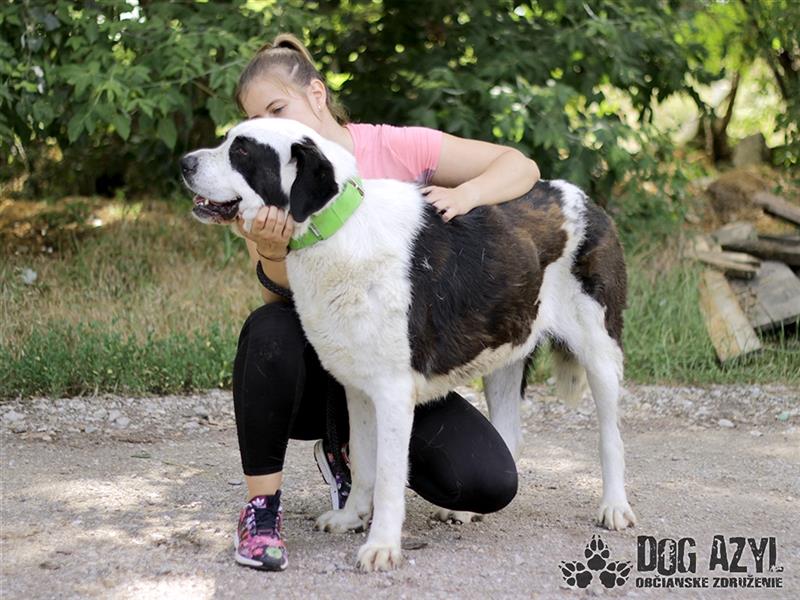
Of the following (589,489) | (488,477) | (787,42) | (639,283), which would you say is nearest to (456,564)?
(488,477)

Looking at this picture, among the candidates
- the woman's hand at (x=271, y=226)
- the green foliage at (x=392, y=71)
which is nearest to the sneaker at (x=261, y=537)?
the woman's hand at (x=271, y=226)

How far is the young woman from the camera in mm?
3242

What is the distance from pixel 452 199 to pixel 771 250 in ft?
13.5

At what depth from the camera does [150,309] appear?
5.97 meters

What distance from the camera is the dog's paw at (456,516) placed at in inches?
146

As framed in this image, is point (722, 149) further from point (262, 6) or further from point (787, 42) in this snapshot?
point (262, 6)

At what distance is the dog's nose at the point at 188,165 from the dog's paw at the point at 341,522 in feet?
4.23

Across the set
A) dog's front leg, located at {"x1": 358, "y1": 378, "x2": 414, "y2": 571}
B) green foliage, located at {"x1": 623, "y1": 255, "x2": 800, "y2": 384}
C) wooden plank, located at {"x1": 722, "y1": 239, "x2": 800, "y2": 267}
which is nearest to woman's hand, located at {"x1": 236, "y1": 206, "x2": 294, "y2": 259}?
dog's front leg, located at {"x1": 358, "y1": 378, "x2": 414, "y2": 571}

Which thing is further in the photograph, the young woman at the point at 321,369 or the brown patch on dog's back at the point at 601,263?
the brown patch on dog's back at the point at 601,263

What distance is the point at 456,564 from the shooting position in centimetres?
324

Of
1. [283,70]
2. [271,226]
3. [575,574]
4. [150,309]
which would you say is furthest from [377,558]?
[150,309]

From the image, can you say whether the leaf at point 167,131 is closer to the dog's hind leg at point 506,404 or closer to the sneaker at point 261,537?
the dog's hind leg at point 506,404

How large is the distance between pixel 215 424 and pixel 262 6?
8.28 ft

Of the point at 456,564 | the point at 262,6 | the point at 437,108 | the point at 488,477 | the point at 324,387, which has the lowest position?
the point at 456,564
